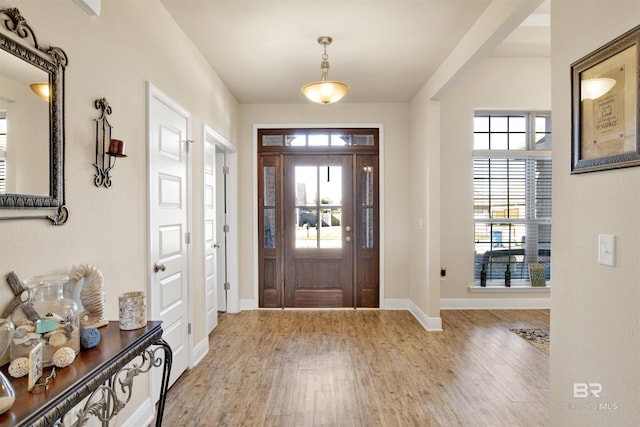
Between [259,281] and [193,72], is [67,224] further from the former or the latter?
[259,281]

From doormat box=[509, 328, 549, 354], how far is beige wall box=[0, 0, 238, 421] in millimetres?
3473

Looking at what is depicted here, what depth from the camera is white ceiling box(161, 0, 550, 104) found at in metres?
2.51

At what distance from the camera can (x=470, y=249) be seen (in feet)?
15.4

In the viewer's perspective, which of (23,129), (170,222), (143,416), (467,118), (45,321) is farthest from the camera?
(467,118)

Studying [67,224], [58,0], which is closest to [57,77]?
[58,0]

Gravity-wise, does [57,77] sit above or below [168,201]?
above

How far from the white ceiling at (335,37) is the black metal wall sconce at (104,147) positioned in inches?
44.0

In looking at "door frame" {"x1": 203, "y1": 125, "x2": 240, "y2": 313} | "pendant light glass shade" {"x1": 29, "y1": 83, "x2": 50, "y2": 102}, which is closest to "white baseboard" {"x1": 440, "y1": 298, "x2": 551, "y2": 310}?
"door frame" {"x1": 203, "y1": 125, "x2": 240, "y2": 313}

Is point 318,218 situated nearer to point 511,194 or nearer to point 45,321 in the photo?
point 511,194

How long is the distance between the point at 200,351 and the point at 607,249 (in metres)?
3.02

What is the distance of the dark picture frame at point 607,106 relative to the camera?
1282mm

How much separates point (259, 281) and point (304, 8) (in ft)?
11.1

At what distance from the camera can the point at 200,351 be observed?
3.14m

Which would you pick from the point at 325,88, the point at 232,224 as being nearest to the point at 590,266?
the point at 325,88
